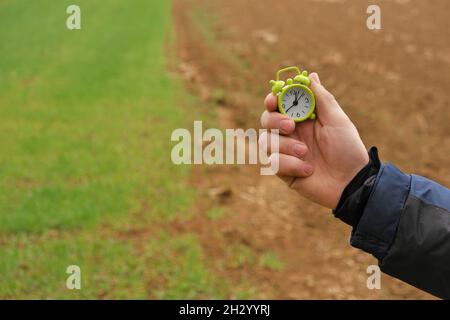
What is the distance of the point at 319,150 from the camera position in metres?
2.49

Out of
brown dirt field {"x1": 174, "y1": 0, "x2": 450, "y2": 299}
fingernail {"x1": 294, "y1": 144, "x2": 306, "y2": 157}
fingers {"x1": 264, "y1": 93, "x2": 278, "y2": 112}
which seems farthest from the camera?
brown dirt field {"x1": 174, "y1": 0, "x2": 450, "y2": 299}

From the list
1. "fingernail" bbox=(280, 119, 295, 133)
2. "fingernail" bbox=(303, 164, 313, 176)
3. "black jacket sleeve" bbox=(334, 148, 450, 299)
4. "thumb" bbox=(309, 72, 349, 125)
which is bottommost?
"black jacket sleeve" bbox=(334, 148, 450, 299)

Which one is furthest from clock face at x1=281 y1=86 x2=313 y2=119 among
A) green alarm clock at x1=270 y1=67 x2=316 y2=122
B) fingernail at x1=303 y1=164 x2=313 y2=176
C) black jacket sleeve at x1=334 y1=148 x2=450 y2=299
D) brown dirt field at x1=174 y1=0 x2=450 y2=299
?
brown dirt field at x1=174 y1=0 x2=450 y2=299

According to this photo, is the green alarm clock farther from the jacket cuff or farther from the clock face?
the jacket cuff

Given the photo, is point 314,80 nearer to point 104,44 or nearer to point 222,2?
point 104,44

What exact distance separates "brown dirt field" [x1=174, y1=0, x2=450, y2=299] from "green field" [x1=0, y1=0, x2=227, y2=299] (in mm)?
424

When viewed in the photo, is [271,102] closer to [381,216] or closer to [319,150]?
[319,150]

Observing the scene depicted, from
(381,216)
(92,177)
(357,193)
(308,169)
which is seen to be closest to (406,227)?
(381,216)

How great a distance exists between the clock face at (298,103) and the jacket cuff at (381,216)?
1.73 ft

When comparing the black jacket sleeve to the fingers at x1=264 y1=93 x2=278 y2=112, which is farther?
the fingers at x1=264 y1=93 x2=278 y2=112

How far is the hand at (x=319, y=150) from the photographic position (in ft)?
7.82

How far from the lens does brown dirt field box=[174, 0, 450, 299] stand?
4707 mm

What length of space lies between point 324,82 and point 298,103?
775 centimetres

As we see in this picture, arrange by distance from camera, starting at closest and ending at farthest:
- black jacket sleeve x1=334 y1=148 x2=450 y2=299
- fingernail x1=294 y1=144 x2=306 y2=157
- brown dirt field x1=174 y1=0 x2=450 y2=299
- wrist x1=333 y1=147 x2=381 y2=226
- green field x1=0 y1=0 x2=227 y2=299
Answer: black jacket sleeve x1=334 y1=148 x2=450 y2=299 < wrist x1=333 y1=147 x2=381 y2=226 < fingernail x1=294 y1=144 x2=306 y2=157 < green field x1=0 y1=0 x2=227 y2=299 < brown dirt field x1=174 y1=0 x2=450 y2=299
